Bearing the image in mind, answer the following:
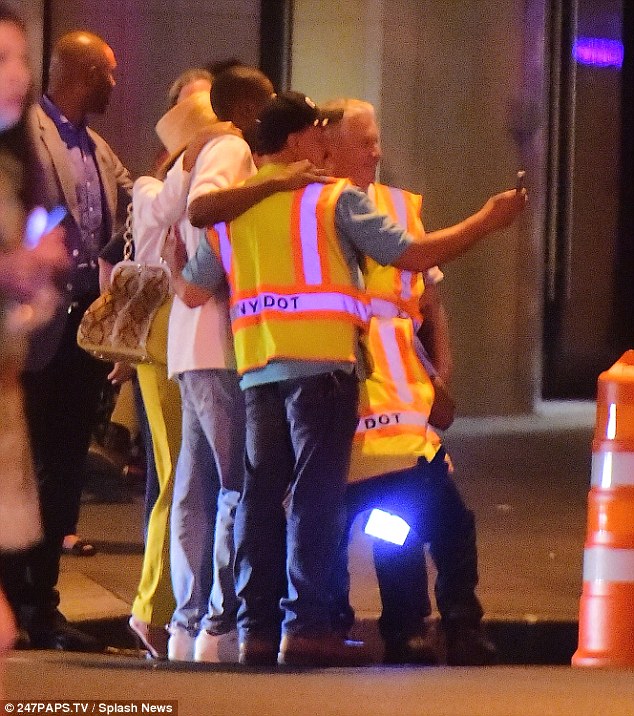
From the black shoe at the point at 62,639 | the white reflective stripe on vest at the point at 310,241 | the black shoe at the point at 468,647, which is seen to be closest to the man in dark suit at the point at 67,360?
the black shoe at the point at 62,639

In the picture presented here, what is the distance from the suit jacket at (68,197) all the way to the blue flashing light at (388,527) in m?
1.23

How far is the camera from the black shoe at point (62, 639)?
207 inches

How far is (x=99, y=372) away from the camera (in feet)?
18.5

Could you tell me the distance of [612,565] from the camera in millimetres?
4949

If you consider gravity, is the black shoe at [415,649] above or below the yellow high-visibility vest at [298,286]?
below

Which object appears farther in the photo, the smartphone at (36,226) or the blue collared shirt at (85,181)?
the blue collared shirt at (85,181)

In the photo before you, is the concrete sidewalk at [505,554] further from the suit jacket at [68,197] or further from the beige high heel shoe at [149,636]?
the suit jacket at [68,197]

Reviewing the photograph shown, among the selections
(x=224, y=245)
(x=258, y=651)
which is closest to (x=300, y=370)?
(x=224, y=245)

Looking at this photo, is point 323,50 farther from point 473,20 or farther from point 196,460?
point 196,460

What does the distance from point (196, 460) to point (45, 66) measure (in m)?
5.83

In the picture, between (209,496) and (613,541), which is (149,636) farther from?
(613,541)

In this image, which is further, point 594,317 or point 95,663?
Answer: point 594,317

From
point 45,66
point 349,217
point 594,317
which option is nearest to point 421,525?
point 349,217

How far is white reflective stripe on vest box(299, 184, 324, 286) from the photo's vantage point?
4680mm
